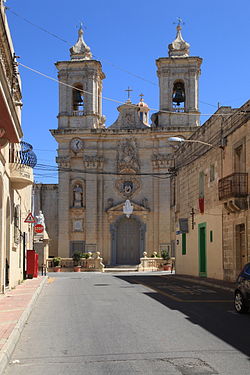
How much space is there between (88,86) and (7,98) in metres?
39.5

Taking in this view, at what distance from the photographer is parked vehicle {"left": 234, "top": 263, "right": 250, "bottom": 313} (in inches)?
519

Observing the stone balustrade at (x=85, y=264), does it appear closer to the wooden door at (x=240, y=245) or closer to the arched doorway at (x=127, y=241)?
the arched doorway at (x=127, y=241)

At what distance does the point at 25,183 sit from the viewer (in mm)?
21500

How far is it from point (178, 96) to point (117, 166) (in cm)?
872

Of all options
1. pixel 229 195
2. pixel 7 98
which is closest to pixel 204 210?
pixel 229 195

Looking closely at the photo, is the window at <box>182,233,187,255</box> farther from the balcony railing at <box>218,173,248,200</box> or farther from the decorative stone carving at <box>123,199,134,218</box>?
the decorative stone carving at <box>123,199,134,218</box>

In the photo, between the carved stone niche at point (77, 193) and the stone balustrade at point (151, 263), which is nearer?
the stone balustrade at point (151, 263)

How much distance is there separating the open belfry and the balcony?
27176mm

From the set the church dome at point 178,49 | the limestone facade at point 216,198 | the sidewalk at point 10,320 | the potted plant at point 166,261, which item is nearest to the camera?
the sidewalk at point 10,320

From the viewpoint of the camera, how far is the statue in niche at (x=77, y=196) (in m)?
50.8

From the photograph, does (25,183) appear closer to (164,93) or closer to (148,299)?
(148,299)

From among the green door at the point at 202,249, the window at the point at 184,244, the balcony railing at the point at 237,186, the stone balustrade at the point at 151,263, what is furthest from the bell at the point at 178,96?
the balcony railing at the point at 237,186

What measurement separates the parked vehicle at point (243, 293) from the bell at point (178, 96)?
39.8 m

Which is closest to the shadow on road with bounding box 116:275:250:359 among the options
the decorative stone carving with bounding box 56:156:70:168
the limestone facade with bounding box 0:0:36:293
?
the limestone facade with bounding box 0:0:36:293
